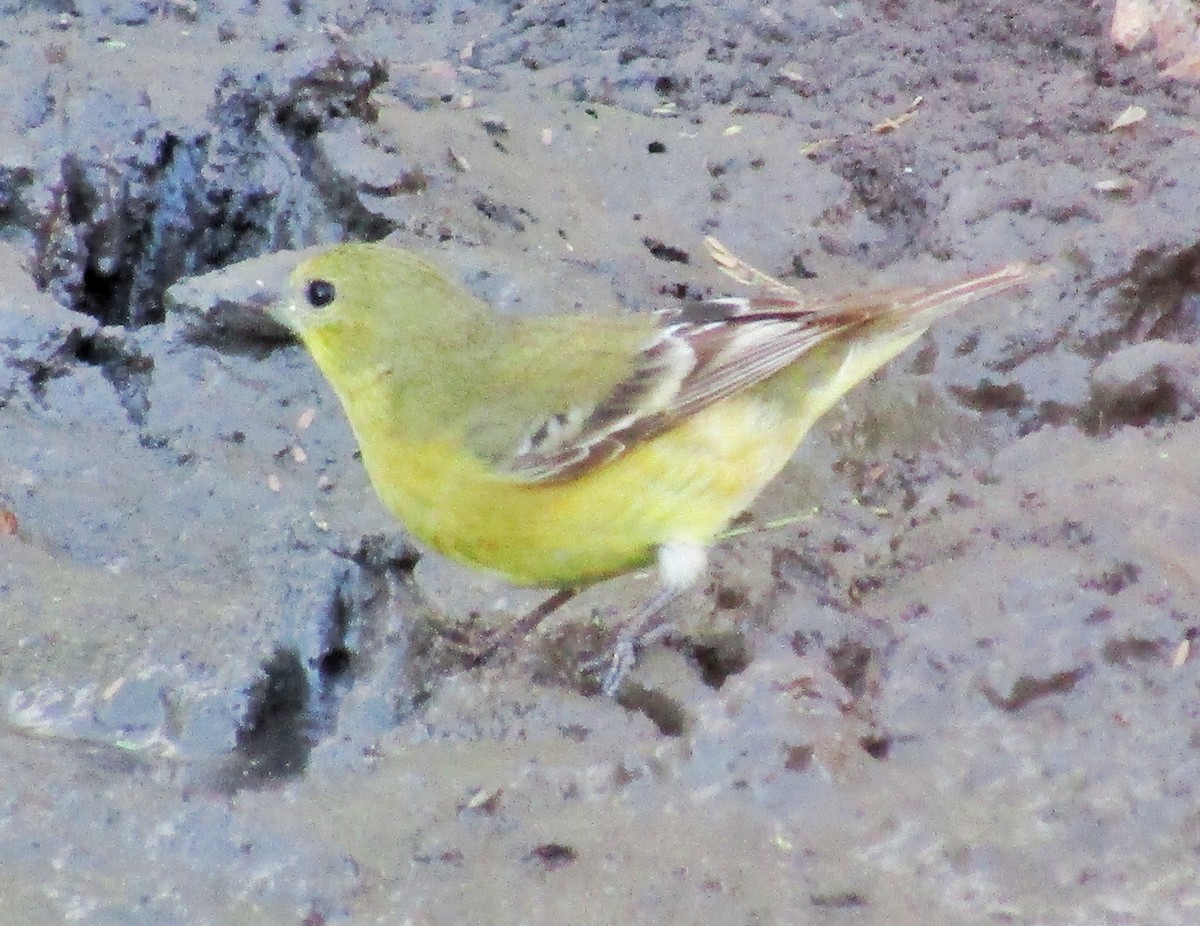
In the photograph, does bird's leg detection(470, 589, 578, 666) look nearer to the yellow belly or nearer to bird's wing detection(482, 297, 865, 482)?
the yellow belly

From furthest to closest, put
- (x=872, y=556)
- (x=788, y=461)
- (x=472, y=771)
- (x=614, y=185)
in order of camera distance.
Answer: (x=614, y=185) → (x=788, y=461) → (x=872, y=556) → (x=472, y=771)

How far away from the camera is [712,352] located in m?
4.76

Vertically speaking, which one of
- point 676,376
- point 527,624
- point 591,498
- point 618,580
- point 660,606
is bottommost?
point 618,580

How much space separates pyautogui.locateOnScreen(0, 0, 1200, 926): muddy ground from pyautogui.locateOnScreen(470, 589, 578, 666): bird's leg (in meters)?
0.05

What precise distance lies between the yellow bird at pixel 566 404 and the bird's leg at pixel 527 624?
0.34ft

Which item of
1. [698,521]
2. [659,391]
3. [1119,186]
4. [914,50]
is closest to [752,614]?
[698,521]

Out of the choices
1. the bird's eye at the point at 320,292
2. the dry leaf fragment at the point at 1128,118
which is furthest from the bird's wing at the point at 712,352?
the dry leaf fragment at the point at 1128,118

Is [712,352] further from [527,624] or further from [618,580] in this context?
[527,624]

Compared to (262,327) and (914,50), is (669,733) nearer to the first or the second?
(262,327)

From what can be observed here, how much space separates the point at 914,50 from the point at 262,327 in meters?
3.18

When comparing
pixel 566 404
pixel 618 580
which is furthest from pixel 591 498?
pixel 618 580

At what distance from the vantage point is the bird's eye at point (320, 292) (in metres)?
4.48

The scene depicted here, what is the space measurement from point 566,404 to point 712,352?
49 centimetres

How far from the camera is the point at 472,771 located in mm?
3564
